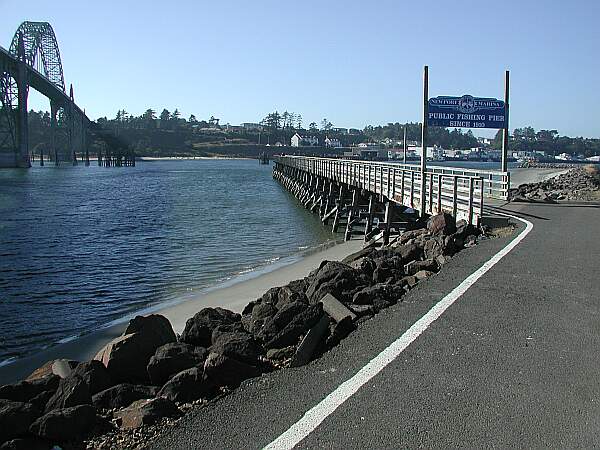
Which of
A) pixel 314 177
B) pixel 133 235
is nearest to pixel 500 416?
A: pixel 133 235

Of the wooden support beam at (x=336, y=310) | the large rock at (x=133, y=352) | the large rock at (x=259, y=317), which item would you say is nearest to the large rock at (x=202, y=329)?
the large rock at (x=259, y=317)

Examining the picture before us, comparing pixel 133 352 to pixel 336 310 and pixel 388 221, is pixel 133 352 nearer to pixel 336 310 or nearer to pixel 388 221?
pixel 336 310

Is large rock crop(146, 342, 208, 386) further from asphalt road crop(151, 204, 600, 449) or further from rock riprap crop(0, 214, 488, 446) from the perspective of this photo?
asphalt road crop(151, 204, 600, 449)

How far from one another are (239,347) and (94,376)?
1.40 metres

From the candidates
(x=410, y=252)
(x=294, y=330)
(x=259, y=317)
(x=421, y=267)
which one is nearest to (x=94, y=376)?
(x=294, y=330)

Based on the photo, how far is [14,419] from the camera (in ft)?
16.9

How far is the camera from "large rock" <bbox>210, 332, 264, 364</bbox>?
6410 millimetres

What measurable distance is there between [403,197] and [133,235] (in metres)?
11.9

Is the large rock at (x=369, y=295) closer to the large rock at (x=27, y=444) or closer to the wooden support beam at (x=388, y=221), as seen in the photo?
the large rock at (x=27, y=444)

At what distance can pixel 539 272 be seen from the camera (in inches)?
392

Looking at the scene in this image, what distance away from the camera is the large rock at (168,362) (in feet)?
20.8

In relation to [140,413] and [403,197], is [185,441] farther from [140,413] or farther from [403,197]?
[403,197]

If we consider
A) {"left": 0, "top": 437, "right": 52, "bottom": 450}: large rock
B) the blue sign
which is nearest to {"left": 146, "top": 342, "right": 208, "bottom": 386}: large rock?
{"left": 0, "top": 437, "right": 52, "bottom": 450}: large rock

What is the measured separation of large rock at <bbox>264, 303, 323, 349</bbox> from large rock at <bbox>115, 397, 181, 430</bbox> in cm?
184
